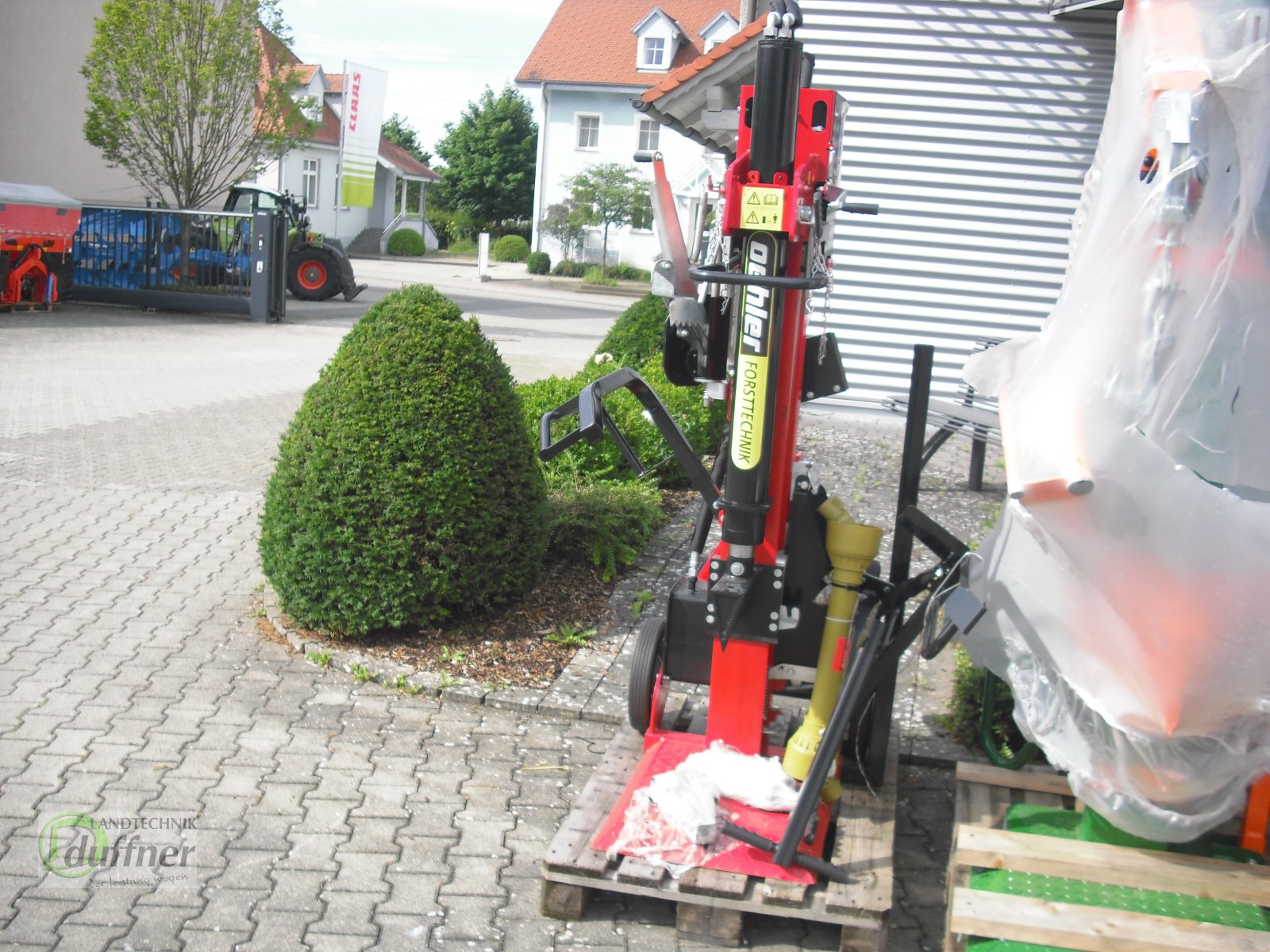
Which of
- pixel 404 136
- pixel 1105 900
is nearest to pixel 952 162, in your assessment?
pixel 1105 900

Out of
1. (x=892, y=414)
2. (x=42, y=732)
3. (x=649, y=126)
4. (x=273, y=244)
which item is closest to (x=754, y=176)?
(x=42, y=732)

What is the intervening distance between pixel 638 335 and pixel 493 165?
45650mm

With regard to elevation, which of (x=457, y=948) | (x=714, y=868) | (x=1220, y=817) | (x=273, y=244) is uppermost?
(x=273, y=244)

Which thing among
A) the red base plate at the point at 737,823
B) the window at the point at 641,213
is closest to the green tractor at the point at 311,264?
the window at the point at 641,213

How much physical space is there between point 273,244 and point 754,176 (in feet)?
55.7

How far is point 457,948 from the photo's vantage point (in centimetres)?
331

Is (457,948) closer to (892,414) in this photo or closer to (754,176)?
(754,176)

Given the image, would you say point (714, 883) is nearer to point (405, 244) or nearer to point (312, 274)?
point (312, 274)

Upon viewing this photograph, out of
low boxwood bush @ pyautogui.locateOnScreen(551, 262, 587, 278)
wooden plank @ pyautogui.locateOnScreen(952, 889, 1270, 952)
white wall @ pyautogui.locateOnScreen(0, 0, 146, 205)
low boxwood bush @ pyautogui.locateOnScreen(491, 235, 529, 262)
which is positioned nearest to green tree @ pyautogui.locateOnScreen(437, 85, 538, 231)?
low boxwood bush @ pyautogui.locateOnScreen(491, 235, 529, 262)

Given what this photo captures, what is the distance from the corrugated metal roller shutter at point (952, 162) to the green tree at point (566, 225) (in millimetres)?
29192

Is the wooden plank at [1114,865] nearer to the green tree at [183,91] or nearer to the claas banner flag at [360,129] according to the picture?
the green tree at [183,91]

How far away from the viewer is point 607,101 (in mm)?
42562

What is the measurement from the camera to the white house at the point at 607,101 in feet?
137

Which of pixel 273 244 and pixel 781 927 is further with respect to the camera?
pixel 273 244
